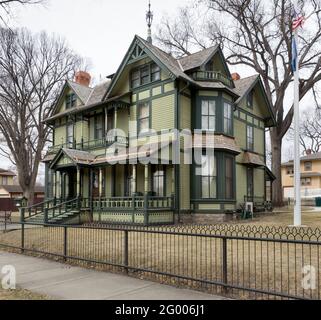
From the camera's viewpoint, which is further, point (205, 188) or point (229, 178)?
point (229, 178)

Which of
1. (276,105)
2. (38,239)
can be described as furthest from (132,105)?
(276,105)

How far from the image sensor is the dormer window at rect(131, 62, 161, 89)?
21.4m

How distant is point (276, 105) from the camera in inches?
1315

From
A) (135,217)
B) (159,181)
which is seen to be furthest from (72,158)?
(135,217)

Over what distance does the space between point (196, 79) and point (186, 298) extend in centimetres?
1604

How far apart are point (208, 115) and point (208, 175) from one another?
132 inches

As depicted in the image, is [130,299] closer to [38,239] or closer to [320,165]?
[38,239]

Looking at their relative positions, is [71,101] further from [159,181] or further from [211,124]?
[211,124]

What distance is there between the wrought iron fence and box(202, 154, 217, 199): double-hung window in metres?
7.92

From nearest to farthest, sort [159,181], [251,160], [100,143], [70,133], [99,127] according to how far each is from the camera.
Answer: [159,181] → [100,143] → [251,160] → [99,127] → [70,133]

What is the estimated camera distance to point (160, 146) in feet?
64.2

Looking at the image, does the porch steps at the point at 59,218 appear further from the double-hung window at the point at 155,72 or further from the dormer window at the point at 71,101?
the dormer window at the point at 71,101

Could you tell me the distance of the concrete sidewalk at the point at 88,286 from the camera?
22.8 ft

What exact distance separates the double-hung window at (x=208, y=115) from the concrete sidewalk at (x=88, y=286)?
12766 millimetres
